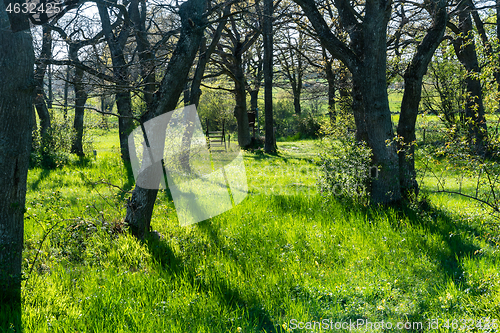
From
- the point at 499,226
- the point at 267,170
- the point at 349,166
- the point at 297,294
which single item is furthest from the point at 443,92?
the point at 297,294

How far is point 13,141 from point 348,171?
18.0 feet

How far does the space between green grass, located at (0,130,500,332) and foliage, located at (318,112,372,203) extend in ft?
1.17

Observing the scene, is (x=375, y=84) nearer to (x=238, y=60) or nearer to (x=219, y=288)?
(x=219, y=288)

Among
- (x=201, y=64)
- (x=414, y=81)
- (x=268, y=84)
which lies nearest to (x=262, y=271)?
(x=414, y=81)

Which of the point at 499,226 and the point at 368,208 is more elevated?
the point at 499,226

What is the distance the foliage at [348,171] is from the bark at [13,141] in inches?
207

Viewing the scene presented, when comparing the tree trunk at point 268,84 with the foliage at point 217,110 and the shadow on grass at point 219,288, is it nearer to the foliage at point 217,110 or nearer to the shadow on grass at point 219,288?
the shadow on grass at point 219,288

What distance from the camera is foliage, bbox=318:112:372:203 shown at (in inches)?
254

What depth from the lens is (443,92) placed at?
45.2 ft

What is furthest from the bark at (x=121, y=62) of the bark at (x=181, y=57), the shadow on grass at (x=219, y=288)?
the shadow on grass at (x=219, y=288)

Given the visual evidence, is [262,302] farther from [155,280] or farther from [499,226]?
[499,226]

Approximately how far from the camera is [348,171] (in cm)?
663

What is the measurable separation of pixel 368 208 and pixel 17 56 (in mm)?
5891

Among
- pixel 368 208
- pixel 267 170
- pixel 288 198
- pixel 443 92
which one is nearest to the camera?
pixel 368 208
